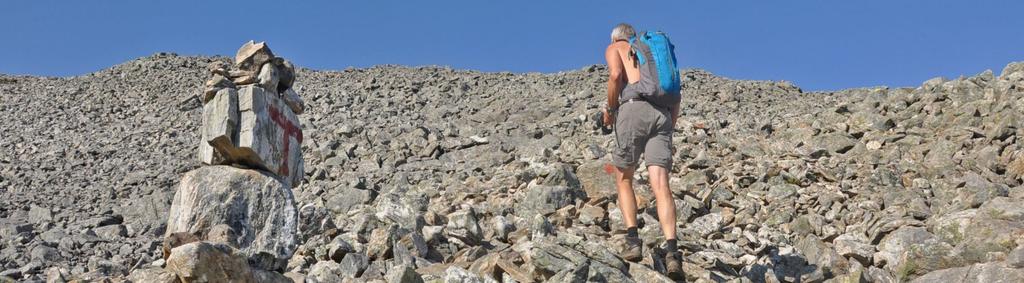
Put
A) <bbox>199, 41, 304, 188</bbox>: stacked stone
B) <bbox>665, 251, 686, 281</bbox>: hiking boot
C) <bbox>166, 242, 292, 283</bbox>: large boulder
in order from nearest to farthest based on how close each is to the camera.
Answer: <bbox>166, 242, 292, 283</bbox>: large boulder, <bbox>665, 251, 686, 281</bbox>: hiking boot, <bbox>199, 41, 304, 188</bbox>: stacked stone

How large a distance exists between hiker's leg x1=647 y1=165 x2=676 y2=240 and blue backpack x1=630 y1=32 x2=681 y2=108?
49cm

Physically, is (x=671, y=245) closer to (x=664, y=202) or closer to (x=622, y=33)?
(x=664, y=202)

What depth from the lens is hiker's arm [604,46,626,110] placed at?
673 centimetres

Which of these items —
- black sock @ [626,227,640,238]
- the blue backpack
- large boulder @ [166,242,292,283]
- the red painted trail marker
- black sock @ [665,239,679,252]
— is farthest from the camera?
the red painted trail marker

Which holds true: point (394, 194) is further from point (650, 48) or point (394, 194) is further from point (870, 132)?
point (870, 132)

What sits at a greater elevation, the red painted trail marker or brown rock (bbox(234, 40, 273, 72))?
brown rock (bbox(234, 40, 273, 72))

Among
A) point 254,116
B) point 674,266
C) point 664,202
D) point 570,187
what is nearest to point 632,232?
point 664,202

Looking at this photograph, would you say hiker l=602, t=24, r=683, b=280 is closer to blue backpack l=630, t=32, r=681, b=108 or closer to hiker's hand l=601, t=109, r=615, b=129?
blue backpack l=630, t=32, r=681, b=108

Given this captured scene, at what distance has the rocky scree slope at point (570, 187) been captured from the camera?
6.77m

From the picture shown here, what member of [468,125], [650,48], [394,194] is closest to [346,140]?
[468,125]

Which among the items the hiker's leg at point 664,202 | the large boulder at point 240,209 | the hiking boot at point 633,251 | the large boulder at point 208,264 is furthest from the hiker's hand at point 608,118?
the large boulder at point 208,264

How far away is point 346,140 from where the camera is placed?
17.1 metres

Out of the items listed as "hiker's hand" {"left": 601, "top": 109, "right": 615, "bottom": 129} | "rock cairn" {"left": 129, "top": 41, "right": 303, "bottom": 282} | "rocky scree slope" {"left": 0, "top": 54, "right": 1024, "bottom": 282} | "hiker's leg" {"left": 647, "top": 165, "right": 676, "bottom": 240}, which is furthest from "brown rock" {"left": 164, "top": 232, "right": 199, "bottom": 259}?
"hiker's leg" {"left": 647, "top": 165, "right": 676, "bottom": 240}

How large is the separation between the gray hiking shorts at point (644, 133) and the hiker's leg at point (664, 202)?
7 centimetres
